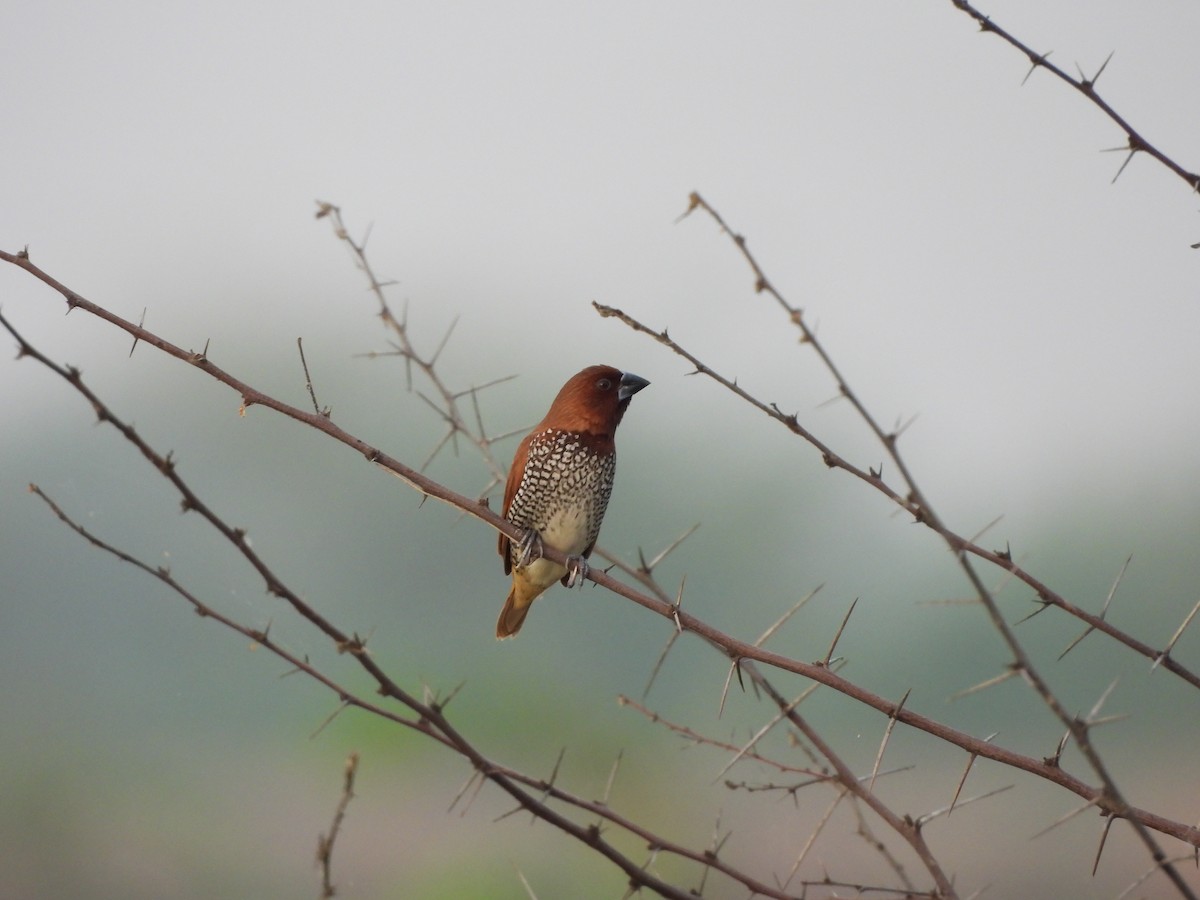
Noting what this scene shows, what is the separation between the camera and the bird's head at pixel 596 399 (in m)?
3.74

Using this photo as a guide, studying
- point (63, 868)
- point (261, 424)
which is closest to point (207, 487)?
→ point (261, 424)

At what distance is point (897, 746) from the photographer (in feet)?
30.5

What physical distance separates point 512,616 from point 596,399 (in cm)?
91

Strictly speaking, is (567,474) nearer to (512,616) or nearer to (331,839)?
(512,616)

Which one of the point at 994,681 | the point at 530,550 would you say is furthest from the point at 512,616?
the point at 994,681

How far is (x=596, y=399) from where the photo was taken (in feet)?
12.5

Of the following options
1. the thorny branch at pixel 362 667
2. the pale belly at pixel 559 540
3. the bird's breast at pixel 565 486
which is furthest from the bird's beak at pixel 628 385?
the thorny branch at pixel 362 667

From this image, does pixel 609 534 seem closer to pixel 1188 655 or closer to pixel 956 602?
pixel 1188 655

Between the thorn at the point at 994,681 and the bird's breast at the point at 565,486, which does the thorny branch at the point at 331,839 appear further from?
the bird's breast at the point at 565,486

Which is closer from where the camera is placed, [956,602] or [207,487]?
[956,602]

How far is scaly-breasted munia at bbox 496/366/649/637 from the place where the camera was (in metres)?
3.79

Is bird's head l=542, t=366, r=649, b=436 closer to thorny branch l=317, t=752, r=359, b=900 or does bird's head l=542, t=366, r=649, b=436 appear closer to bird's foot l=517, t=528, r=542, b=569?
bird's foot l=517, t=528, r=542, b=569

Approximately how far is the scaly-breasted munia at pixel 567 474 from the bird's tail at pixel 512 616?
0.19 ft

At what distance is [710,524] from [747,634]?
2.09 metres
